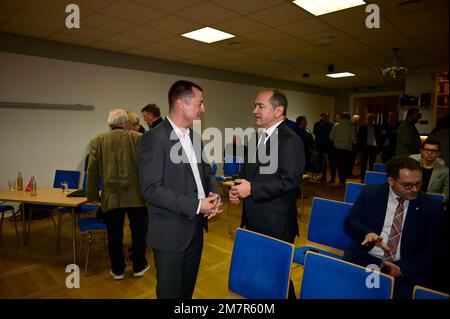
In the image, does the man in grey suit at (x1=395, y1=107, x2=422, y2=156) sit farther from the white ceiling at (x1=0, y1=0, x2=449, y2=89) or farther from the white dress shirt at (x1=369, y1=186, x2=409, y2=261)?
the white dress shirt at (x1=369, y1=186, x2=409, y2=261)

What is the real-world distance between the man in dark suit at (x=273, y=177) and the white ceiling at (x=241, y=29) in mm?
1948

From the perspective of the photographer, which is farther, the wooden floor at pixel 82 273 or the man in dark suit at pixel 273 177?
the wooden floor at pixel 82 273

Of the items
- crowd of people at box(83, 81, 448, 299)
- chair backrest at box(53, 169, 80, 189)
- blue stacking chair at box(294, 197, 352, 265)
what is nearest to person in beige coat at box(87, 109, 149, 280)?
crowd of people at box(83, 81, 448, 299)

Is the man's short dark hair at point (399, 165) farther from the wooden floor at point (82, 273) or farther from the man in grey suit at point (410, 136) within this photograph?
the man in grey suit at point (410, 136)

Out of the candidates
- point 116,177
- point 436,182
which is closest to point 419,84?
point 436,182

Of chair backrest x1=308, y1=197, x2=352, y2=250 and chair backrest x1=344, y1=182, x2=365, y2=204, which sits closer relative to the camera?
chair backrest x1=308, y1=197, x2=352, y2=250

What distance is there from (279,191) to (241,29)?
3.20 metres

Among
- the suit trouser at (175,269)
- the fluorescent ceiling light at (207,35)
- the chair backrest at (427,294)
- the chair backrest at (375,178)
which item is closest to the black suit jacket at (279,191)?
the suit trouser at (175,269)

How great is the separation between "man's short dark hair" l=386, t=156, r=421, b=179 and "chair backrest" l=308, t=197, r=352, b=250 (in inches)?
20.3

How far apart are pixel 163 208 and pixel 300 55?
5245mm

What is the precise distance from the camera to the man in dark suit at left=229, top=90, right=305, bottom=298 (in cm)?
176

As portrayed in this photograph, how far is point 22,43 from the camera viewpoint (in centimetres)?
454

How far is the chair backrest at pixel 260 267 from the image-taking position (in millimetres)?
1436
